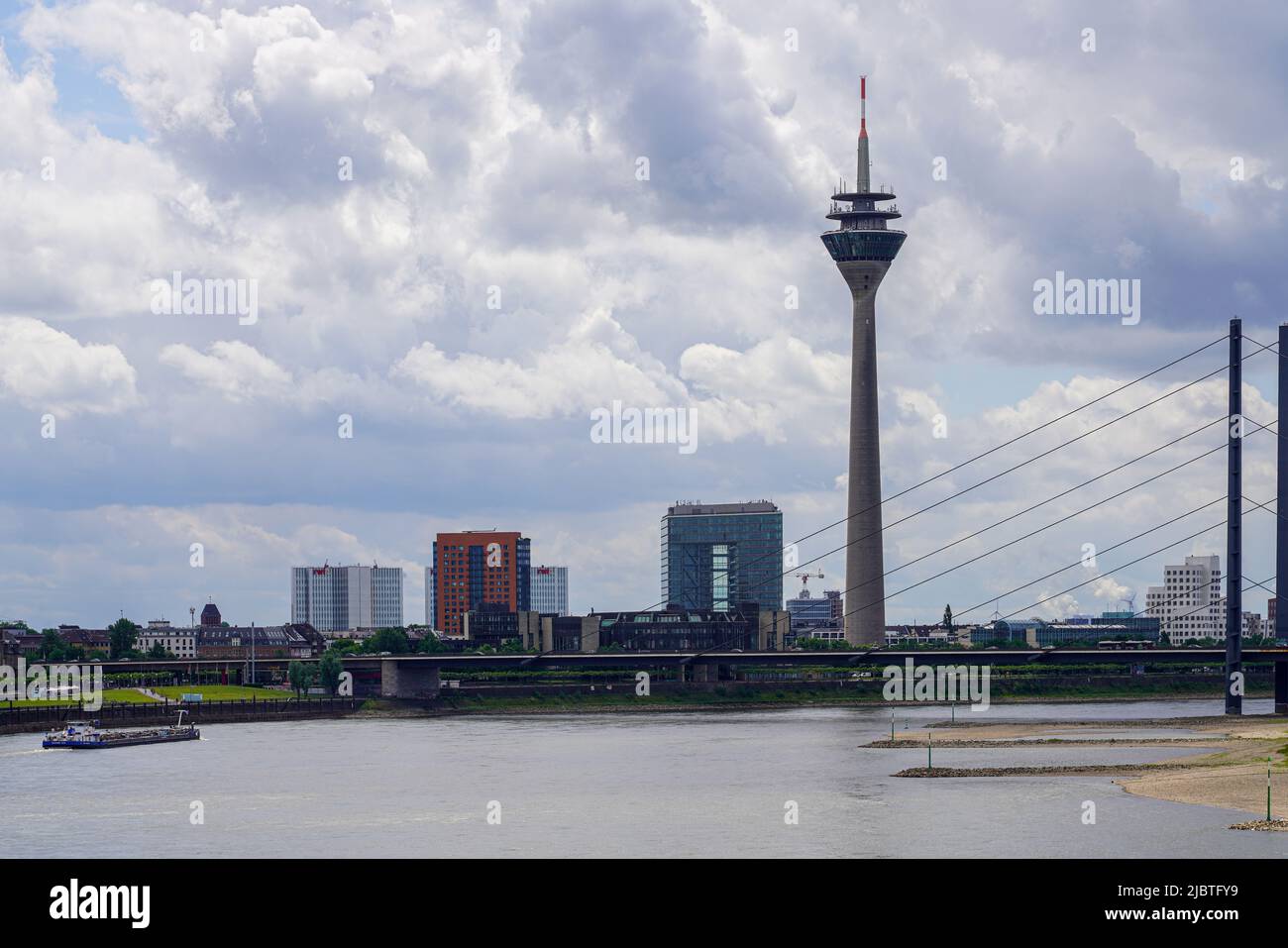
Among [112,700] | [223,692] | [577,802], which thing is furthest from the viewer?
[223,692]

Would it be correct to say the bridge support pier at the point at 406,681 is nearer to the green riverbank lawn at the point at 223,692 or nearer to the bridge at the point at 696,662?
the bridge at the point at 696,662

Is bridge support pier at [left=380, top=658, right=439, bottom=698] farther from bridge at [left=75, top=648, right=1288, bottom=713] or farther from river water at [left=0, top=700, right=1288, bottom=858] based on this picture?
→ river water at [left=0, top=700, right=1288, bottom=858]

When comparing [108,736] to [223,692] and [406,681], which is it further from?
[406,681]

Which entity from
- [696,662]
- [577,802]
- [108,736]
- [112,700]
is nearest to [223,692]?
[112,700]

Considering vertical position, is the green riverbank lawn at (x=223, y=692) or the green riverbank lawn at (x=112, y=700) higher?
the green riverbank lawn at (x=112, y=700)

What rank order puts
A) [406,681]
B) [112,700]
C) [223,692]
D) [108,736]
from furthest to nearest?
[406,681] < [223,692] < [112,700] < [108,736]

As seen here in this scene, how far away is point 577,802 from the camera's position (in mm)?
68625

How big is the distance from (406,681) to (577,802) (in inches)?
3656

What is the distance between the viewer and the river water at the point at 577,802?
5538 centimetres

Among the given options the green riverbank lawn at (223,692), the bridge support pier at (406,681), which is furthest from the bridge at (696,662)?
the green riverbank lawn at (223,692)

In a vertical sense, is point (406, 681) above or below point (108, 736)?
below

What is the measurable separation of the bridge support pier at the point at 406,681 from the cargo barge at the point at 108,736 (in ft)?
122

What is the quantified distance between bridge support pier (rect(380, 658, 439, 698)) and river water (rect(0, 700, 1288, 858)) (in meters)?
45.8
